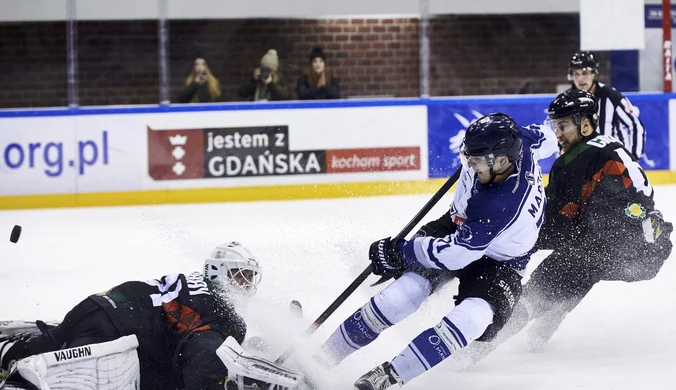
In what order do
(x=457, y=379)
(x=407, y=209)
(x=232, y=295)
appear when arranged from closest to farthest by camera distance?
(x=232, y=295)
(x=457, y=379)
(x=407, y=209)

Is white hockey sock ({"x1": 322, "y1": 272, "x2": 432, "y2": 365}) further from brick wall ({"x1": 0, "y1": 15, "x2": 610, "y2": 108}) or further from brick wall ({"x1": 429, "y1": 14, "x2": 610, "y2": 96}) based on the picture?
brick wall ({"x1": 429, "y1": 14, "x2": 610, "y2": 96})

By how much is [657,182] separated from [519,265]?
226 inches

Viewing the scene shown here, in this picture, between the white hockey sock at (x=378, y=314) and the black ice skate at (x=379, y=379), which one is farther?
the white hockey sock at (x=378, y=314)

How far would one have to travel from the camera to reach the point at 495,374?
3.79 metres

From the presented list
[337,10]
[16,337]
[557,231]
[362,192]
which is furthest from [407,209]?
[16,337]

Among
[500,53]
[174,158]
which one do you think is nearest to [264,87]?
[174,158]

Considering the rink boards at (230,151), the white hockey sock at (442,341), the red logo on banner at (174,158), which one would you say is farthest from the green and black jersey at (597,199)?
the red logo on banner at (174,158)

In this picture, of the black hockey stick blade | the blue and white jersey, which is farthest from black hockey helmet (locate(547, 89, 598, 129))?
the blue and white jersey

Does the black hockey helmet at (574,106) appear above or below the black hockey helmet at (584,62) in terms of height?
below

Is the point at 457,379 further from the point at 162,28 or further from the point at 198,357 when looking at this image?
the point at 162,28

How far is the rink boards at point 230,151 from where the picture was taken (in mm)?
8328

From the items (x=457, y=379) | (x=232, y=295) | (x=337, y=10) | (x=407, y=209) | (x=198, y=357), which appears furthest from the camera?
(x=337, y=10)

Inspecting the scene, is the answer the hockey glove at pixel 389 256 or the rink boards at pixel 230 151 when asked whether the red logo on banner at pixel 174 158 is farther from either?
the hockey glove at pixel 389 256

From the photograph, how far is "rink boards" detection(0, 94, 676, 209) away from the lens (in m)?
8.33
